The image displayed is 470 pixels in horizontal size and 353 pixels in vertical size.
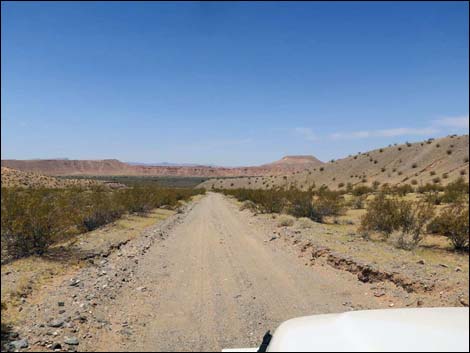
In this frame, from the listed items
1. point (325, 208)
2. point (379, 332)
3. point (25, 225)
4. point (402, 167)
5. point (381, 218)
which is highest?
point (402, 167)

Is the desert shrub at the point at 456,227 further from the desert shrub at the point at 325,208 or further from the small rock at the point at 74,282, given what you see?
the small rock at the point at 74,282

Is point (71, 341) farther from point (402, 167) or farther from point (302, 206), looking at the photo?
point (402, 167)

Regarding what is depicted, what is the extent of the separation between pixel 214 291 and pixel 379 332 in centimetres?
710

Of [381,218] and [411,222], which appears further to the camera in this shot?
[381,218]

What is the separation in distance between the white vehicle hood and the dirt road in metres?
3.57

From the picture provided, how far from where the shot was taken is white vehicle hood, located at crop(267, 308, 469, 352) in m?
2.61

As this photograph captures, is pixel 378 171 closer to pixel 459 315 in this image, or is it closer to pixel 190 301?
pixel 190 301

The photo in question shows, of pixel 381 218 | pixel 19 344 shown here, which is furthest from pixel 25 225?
pixel 381 218

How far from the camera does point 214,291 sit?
955 centimetres

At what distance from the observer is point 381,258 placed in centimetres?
1309

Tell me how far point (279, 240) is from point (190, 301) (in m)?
9.71

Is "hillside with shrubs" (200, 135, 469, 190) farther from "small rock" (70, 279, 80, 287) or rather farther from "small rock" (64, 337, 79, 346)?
"small rock" (64, 337, 79, 346)

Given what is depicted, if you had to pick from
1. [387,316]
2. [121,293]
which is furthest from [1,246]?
[387,316]

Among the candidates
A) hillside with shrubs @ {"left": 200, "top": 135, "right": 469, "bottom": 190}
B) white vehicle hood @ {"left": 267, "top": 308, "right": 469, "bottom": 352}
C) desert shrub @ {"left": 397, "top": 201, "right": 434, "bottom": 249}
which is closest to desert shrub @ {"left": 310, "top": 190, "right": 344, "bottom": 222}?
desert shrub @ {"left": 397, "top": 201, "right": 434, "bottom": 249}
